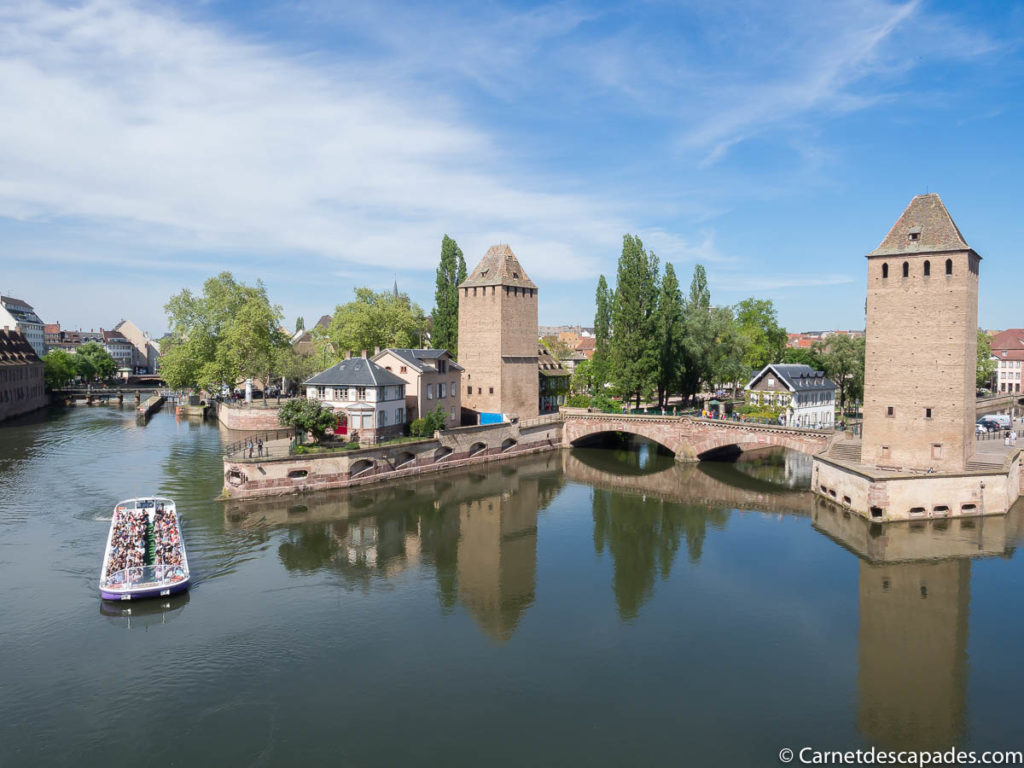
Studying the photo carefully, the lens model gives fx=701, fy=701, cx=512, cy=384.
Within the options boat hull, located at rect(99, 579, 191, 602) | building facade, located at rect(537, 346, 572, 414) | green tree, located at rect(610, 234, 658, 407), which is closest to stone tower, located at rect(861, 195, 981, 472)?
green tree, located at rect(610, 234, 658, 407)

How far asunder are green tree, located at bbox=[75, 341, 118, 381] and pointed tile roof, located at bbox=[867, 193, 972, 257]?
112202 mm

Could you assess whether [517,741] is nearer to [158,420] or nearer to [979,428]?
[979,428]

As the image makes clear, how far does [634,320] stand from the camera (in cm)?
5972

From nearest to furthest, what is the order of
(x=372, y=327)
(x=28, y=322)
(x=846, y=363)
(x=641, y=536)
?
(x=641, y=536) → (x=846, y=363) → (x=372, y=327) → (x=28, y=322)

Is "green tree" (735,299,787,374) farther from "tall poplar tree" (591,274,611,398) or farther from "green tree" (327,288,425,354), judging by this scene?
"green tree" (327,288,425,354)

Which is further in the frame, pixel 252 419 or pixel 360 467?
pixel 252 419

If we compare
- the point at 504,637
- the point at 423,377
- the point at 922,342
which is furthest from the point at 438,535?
the point at 922,342

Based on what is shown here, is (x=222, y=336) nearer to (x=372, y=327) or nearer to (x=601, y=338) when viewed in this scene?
(x=372, y=327)

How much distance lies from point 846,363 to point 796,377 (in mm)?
5832

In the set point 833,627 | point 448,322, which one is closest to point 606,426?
point 448,322

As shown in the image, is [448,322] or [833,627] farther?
[448,322]

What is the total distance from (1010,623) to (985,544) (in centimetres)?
939

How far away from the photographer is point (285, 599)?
82.8 ft

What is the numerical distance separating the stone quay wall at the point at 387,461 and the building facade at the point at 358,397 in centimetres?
235
